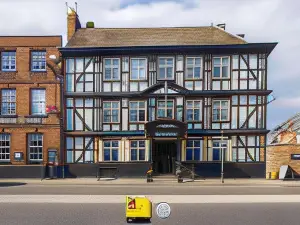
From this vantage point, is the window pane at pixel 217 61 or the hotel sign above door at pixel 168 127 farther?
the window pane at pixel 217 61

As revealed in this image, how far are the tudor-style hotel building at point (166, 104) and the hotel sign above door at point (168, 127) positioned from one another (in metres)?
0.66

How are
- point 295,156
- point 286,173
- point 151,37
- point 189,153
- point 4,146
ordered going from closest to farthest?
1. point 286,173
2. point 295,156
3. point 189,153
4. point 4,146
5. point 151,37

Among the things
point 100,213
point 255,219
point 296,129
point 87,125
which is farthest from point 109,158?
point 296,129

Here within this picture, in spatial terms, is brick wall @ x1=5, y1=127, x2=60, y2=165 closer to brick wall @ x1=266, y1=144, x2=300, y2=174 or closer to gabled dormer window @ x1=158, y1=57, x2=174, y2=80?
gabled dormer window @ x1=158, y1=57, x2=174, y2=80

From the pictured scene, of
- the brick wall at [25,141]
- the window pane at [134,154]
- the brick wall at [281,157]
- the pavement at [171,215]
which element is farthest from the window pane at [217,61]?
the brick wall at [25,141]

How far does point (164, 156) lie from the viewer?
1880 cm

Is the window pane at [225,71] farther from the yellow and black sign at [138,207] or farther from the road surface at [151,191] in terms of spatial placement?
the yellow and black sign at [138,207]

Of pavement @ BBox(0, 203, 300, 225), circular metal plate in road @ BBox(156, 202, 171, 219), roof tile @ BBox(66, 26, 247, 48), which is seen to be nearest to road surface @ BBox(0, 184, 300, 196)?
pavement @ BBox(0, 203, 300, 225)

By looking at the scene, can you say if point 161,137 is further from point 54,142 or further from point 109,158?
point 54,142

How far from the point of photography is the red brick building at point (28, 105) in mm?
18656

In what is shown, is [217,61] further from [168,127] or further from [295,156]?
[295,156]

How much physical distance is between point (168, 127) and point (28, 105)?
448 inches

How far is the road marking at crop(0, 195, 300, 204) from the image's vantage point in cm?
1034

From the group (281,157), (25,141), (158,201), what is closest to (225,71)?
(281,157)
